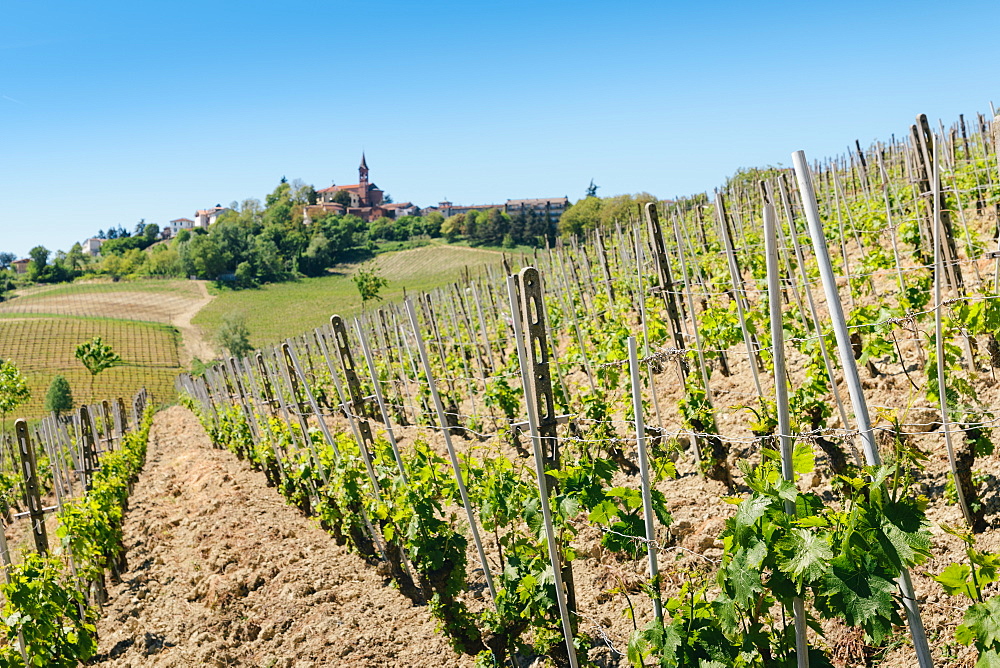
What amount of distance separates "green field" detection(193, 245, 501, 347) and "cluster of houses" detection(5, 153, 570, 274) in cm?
3147

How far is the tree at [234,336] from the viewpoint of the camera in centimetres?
4600

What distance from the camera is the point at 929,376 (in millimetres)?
3998

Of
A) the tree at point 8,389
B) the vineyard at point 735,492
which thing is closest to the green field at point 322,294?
the tree at point 8,389

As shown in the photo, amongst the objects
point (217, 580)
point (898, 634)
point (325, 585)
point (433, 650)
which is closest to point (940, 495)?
point (898, 634)

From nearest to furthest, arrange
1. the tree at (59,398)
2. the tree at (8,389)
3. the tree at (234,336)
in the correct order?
the tree at (8,389)
the tree at (59,398)
the tree at (234,336)

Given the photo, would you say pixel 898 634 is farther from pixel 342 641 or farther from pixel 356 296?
pixel 356 296

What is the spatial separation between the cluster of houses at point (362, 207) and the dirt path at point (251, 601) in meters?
93.8

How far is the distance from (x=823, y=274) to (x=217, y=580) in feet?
18.9

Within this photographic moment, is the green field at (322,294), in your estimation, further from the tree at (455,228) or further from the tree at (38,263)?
the tree at (38,263)

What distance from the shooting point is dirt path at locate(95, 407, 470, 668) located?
4.77 m

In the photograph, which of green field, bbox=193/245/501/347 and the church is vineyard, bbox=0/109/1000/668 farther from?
the church

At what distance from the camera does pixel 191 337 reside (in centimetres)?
5244

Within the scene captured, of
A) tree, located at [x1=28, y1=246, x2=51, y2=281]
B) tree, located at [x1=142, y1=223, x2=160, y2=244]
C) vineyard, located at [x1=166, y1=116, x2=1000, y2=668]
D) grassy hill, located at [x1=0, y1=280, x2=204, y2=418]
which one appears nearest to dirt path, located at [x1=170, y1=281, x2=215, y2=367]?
grassy hill, located at [x1=0, y1=280, x2=204, y2=418]

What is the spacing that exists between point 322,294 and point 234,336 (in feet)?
59.2
